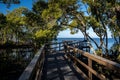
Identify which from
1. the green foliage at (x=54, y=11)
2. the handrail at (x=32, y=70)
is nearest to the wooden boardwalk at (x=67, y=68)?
the handrail at (x=32, y=70)

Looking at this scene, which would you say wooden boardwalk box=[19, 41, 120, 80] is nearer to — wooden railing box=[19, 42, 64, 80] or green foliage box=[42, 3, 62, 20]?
wooden railing box=[19, 42, 64, 80]

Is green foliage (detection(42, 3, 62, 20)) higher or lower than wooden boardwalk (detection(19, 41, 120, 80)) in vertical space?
higher

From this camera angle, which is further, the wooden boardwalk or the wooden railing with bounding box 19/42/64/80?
the wooden boardwalk

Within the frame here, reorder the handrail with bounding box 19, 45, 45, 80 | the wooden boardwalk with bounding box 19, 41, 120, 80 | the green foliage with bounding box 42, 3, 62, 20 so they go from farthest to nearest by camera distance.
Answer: the green foliage with bounding box 42, 3, 62, 20
the wooden boardwalk with bounding box 19, 41, 120, 80
the handrail with bounding box 19, 45, 45, 80

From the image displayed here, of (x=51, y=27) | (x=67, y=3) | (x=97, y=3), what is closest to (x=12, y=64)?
(x=51, y=27)

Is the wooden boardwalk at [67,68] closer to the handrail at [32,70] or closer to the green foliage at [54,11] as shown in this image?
the handrail at [32,70]

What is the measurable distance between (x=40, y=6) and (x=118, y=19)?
936cm

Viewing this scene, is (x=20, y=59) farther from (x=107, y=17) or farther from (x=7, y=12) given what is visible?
(x=7, y=12)

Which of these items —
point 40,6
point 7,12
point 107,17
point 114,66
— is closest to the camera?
point 114,66

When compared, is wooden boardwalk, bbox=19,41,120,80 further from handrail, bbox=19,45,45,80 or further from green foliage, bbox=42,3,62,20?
green foliage, bbox=42,3,62,20

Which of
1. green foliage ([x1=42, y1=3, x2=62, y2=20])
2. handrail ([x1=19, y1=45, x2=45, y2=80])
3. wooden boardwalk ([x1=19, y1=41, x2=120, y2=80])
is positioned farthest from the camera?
green foliage ([x1=42, y1=3, x2=62, y2=20])

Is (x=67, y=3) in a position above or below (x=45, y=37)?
above

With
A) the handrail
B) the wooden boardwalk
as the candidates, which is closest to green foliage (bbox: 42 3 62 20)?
the wooden boardwalk

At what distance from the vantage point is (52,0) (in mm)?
20734
